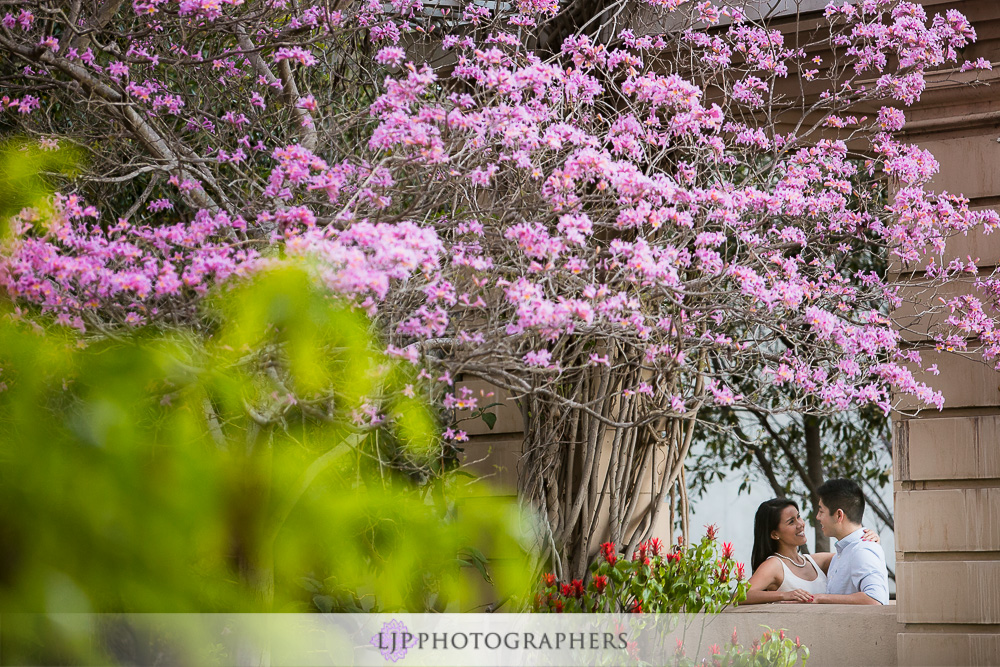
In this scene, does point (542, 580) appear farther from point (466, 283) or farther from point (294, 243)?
point (294, 243)

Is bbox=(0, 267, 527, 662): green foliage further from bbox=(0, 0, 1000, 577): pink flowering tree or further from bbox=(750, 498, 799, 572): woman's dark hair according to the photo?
bbox=(750, 498, 799, 572): woman's dark hair

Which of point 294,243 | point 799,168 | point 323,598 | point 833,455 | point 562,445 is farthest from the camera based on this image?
point 833,455

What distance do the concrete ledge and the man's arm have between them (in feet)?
0.93

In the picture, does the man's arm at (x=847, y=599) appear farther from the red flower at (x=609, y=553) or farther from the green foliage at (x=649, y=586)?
the red flower at (x=609, y=553)

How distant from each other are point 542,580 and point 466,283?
2.06 meters

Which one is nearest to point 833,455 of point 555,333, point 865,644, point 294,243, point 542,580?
point 865,644

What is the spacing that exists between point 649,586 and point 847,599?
4.86 feet

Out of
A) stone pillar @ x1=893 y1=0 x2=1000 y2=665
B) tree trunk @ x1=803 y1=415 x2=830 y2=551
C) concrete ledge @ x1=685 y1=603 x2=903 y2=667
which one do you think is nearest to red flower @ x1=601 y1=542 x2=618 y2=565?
concrete ledge @ x1=685 y1=603 x2=903 y2=667

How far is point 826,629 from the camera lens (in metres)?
4.66

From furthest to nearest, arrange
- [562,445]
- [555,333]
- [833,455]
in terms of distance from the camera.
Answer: [833,455], [562,445], [555,333]

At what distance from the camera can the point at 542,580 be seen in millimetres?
4625

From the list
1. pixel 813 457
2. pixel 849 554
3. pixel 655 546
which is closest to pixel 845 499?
pixel 849 554

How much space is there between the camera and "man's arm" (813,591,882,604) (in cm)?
510

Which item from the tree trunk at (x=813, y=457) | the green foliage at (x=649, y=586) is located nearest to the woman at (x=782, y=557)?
the green foliage at (x=649, y=586)
